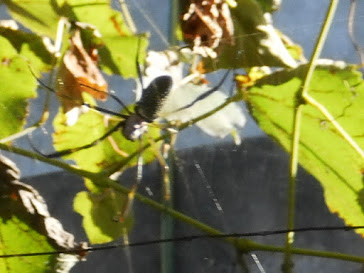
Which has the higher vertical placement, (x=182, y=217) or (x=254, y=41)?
(x=254, y=41)

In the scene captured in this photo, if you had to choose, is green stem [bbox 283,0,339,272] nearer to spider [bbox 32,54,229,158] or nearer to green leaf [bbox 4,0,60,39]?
spider [bbox 32,54,229,158]

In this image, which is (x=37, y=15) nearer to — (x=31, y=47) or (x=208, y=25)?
(x=31, y=47)

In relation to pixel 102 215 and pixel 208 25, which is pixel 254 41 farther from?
pixel 102 215

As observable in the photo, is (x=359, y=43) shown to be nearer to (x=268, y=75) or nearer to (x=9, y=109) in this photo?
(x=268, y=75)

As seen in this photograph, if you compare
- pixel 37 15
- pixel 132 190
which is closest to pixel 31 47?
pixel 37 15

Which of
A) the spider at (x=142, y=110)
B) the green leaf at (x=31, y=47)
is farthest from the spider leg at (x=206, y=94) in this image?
the green leaf at (x=31, y=47)
